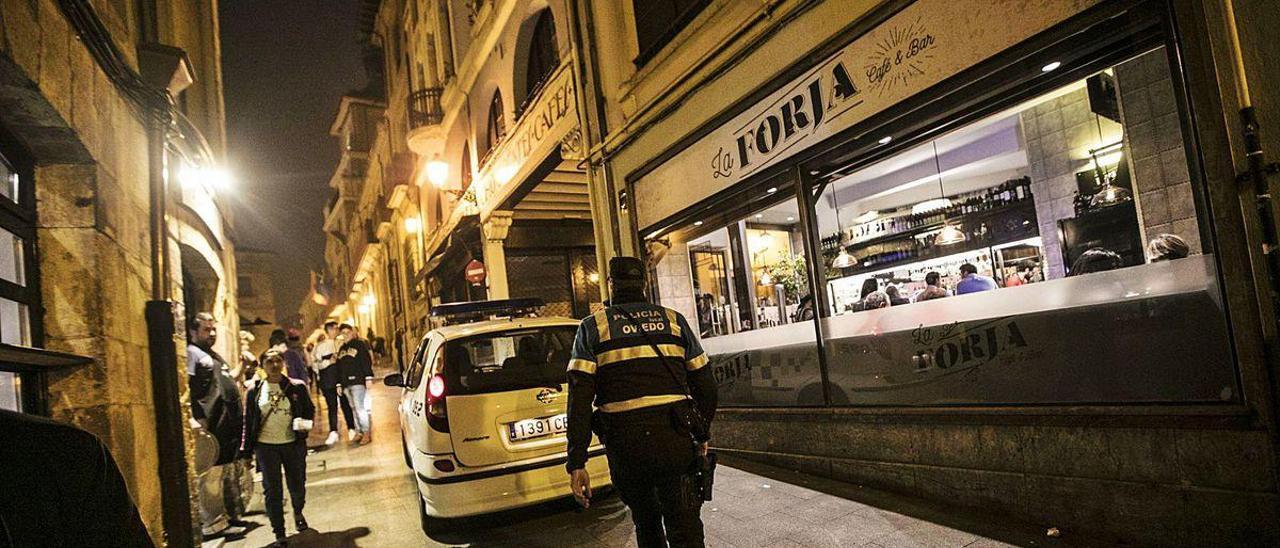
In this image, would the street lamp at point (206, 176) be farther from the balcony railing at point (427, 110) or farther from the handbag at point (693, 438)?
the handbag at point (693, 438)

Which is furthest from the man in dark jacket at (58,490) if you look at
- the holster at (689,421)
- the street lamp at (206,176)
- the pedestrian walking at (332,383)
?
the pedestrian walking at (332,383)

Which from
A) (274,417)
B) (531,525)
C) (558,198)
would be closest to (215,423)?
(274,417)

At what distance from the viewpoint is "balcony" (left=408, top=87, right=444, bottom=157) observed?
17.4 m

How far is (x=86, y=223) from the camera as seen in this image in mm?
4414

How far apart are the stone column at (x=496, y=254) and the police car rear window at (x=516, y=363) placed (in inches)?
341

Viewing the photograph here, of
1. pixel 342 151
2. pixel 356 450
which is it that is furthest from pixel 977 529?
pixel 342 151

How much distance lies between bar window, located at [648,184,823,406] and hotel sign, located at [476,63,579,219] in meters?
3.00

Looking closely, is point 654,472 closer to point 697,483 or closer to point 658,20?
point 697,483

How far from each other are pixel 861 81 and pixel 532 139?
731 cm

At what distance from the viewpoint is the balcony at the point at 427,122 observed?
17422 millimetres

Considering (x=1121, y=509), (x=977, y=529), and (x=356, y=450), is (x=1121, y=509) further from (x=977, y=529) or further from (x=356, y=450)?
(x=356, y=450)

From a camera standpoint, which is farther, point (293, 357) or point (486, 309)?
point (293, 357)

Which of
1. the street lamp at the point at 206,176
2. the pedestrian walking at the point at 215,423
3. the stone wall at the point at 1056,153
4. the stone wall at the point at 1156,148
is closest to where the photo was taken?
the stone wall at the point at 1156,148

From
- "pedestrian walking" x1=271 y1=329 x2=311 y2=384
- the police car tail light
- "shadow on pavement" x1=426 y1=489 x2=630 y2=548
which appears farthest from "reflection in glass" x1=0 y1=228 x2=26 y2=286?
"pedestrian walking" x1=271 y1=329 x2=311 y2=384
